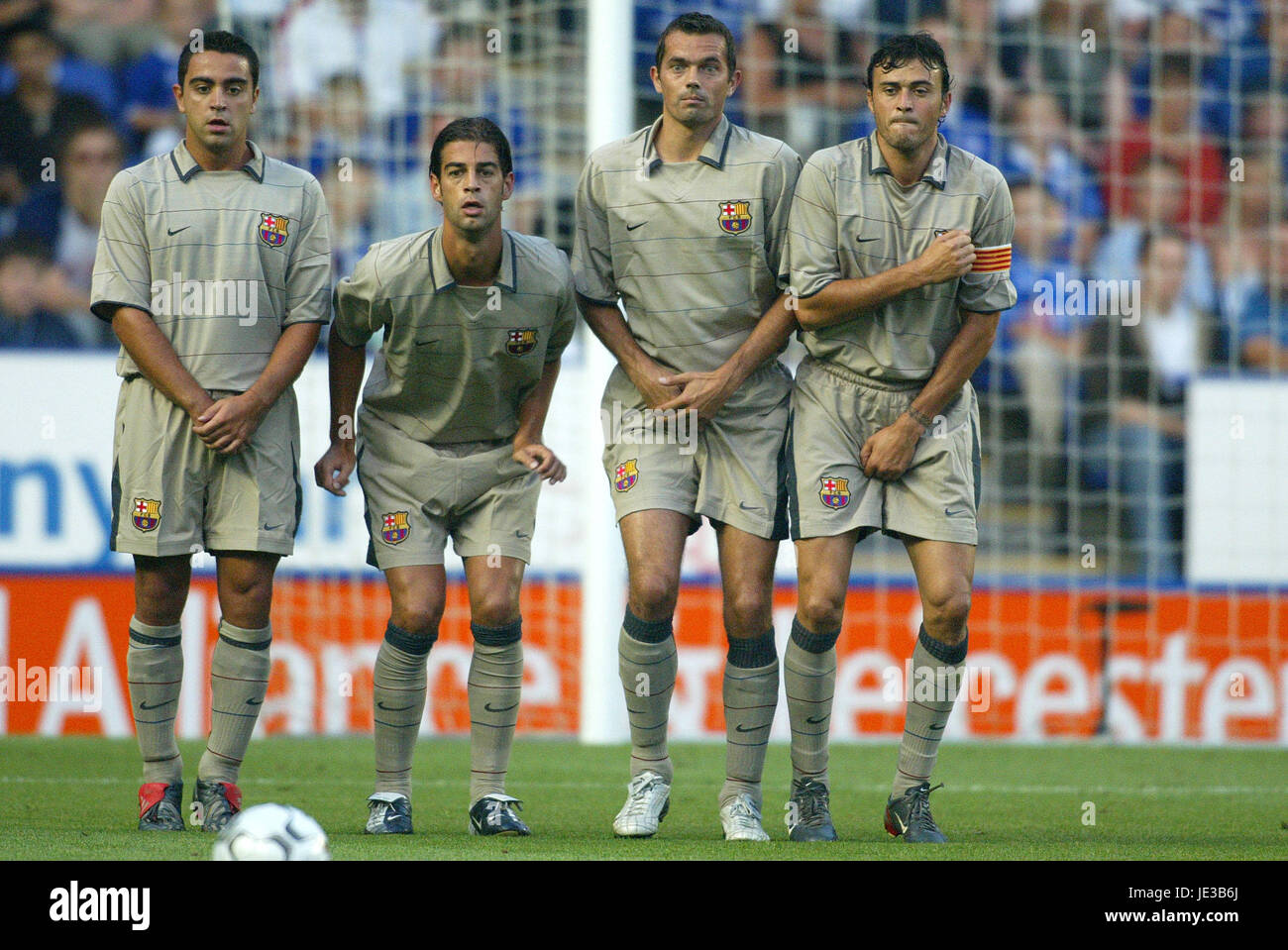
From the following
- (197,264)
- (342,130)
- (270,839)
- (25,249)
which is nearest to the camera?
(270,839)

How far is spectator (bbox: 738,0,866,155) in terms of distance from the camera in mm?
9109

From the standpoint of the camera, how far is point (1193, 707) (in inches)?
327

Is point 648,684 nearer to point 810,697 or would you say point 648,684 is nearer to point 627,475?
point 810,697

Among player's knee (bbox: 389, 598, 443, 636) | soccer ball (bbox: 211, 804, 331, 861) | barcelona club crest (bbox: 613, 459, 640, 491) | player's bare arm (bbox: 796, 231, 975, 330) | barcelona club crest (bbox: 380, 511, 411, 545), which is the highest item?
player's bare arm (bbox: 796, 231, 975, 330)

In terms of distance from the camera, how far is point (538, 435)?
4.71 m

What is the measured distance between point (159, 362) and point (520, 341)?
957 millimetres

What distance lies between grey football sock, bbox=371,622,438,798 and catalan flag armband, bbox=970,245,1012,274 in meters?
1.75

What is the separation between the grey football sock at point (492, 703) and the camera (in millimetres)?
4586

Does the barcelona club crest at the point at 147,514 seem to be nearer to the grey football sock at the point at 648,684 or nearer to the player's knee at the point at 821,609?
the grey football sock at the point at 648,684

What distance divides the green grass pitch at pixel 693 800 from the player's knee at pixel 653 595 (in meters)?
0.60

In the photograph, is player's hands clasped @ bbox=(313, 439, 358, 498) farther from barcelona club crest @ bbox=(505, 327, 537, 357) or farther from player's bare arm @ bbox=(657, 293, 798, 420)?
player's bare arm @ bbox=(657, 293, 798, 420)

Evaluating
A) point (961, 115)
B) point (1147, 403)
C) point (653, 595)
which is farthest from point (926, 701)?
point (961, 115)

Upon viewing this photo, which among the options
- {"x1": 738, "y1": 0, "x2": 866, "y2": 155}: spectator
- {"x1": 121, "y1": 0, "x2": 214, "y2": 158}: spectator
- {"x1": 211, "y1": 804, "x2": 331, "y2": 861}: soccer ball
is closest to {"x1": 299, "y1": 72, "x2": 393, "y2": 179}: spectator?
{"x1": 121, "y1": 0, "x2": 214, "y2": 158}: spectator

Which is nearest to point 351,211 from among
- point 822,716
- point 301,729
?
point 301,729
